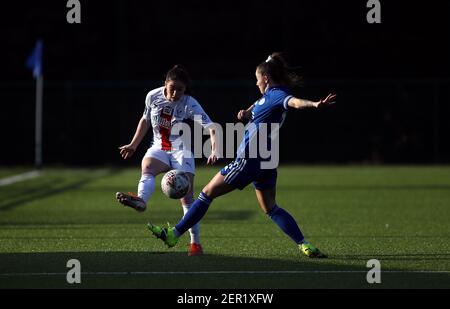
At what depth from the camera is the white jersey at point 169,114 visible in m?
10.5

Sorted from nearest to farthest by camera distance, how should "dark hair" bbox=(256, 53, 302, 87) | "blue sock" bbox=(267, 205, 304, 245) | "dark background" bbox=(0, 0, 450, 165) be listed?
"dark hair" bbox=(256, 53, 302, 87)
"blue sock" bbox=(267, 205, 304, 245)
"dark background" bbox=(0, 0, 450, 165)

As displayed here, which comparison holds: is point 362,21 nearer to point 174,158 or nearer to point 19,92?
point 19,92

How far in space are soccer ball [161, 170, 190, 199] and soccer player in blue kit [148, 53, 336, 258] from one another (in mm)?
258

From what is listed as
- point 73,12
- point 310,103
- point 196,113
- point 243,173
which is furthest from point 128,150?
point 73,12

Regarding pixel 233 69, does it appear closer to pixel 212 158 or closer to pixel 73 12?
pixel 73 12

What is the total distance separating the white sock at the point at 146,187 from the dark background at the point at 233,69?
757 inches

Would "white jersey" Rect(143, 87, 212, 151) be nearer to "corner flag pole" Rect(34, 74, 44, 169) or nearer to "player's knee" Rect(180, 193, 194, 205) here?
"player's knee" Rect(180, 193, 194, 205)

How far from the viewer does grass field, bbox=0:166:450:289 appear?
8.80 metres

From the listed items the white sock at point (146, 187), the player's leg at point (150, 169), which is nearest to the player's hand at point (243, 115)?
the player's leg at point (150, 169)

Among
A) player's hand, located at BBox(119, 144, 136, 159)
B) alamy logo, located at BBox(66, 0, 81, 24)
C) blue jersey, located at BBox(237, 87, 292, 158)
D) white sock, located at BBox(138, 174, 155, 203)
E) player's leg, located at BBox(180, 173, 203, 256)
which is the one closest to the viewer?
blue jersey, located at BBox(237, 87, 292, 158)

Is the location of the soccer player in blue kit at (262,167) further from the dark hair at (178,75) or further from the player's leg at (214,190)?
the dark hair at (178,75)

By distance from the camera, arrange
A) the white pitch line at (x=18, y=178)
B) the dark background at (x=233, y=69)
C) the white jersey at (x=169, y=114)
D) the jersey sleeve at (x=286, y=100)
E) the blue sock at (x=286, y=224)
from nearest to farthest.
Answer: the jersey sleeve at (x=286, y=100), the blue sock at (x=286, y=224), the white jersey at (x=169, y=114), the white pitch line at (x=18, y=178), the dark background at (x=233, y=69)

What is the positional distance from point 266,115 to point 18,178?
15.5 m

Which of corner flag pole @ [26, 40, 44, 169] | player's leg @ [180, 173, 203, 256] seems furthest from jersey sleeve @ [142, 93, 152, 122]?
corner flag pole @ [26, 40, 44, 169]
